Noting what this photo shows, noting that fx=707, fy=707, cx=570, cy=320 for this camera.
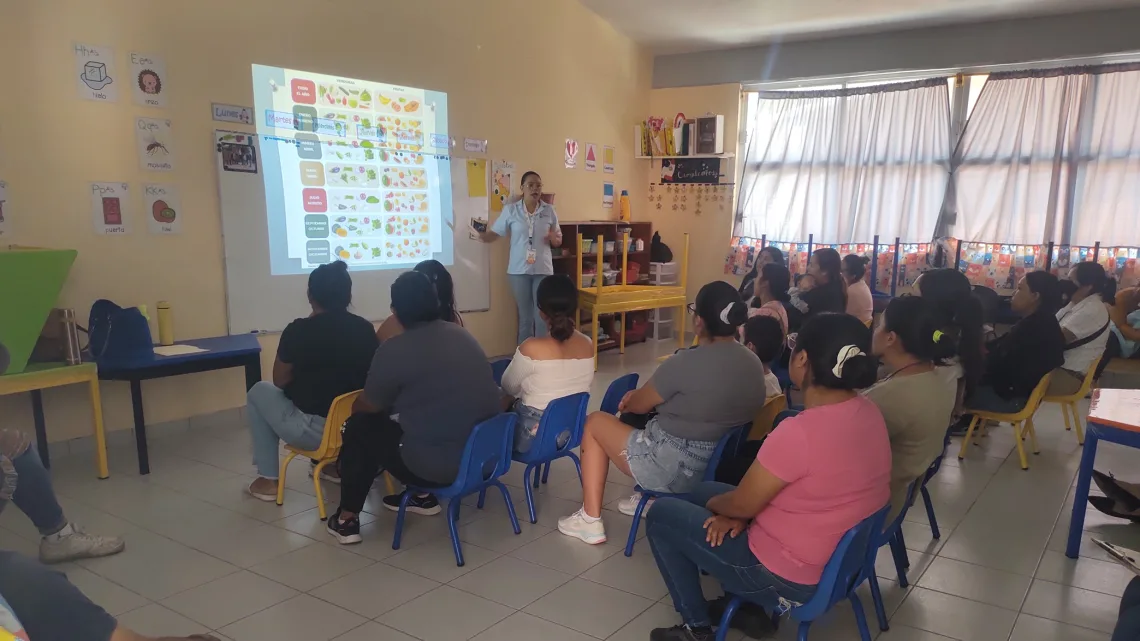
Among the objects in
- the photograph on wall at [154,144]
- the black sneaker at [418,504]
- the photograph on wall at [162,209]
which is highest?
the photograph on wall at [154,144]

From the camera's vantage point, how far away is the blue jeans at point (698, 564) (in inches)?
72.4

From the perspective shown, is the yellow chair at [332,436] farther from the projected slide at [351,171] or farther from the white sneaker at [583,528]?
the projected slide at [351,171]

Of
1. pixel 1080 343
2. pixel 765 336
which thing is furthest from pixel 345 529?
pixel 1080 343

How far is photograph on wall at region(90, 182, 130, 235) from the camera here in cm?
371

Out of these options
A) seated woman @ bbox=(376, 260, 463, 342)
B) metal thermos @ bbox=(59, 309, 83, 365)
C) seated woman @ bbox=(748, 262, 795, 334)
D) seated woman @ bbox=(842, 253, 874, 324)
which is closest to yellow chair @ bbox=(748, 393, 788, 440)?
seated woman @ bbox=(748, 262, 795, 334)

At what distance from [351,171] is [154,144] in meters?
1.22

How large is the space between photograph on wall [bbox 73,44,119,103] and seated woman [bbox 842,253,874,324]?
4.56 meters

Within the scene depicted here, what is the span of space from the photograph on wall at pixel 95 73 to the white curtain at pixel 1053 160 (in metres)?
6.35

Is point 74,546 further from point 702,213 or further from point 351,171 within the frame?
point 702,213

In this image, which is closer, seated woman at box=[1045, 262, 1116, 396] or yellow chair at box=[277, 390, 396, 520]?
yellow chair at box=[277, 390, 396, 520]

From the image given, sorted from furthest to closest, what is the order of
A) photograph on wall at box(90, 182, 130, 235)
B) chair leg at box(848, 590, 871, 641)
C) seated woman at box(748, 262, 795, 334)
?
1. seated woman at box(748, 262, 795, 334)
2. photograph on wall at box(90, 182, 130, 235)
3. chair leg at box(848, 590, 871, 641)

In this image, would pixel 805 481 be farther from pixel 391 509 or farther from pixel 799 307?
pixel 799 307

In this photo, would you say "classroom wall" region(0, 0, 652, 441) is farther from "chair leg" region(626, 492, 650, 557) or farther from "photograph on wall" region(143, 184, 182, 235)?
"chair leg" region(626, 492, 650, 557)

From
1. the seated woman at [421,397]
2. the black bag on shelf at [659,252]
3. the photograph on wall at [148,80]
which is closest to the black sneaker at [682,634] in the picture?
the seated woman at [421,397]
